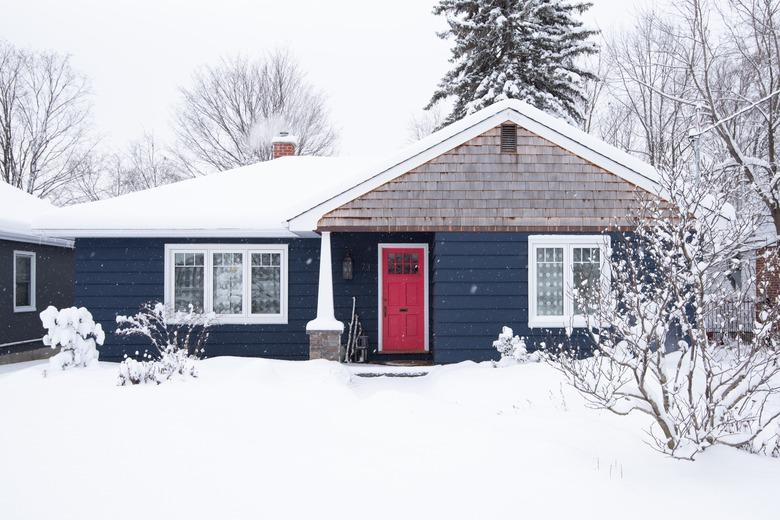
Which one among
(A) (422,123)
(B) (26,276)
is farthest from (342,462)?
(A) (422,123)

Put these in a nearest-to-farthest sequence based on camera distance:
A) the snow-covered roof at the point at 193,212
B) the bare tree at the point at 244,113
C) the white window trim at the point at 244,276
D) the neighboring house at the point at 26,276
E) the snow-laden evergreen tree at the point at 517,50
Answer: the snow-covered roof at the point at 193,212
the white window trim at the point at 244,276
the neighboring house at the point at 26,276
the snow-laden evergreen tree at the point at 517,50
the bare tree at the point at 244,113

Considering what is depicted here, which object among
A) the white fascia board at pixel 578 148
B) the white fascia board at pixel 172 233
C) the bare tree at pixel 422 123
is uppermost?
the bare tree at pixel 422 123

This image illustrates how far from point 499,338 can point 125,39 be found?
53744 millimetres

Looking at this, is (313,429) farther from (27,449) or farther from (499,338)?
(499,338)

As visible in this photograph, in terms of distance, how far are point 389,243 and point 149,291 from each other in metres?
4.81

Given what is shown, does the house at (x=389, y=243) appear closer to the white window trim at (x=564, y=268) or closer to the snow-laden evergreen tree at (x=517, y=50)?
the white window trim at (x=564, y=268)

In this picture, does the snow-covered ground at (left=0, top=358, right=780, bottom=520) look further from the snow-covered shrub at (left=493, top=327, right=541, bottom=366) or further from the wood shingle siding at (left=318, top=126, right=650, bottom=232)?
the wood shingle siding at (left=318, top=126, right=650, bottom=232)

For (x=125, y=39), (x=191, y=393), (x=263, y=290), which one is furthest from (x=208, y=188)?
(x=125, y=39)

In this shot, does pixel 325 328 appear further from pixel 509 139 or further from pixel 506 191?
pixel 509 139

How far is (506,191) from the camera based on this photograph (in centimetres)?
1088

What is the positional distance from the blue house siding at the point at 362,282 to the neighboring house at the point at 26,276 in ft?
22.1

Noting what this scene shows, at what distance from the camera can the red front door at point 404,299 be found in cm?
1268

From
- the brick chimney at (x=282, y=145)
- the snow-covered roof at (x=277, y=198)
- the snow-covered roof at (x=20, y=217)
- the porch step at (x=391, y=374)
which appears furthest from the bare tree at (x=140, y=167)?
the porch step at (x=391, y=374)

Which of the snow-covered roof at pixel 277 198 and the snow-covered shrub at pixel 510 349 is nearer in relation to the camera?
the snow-covered shrub at pixel 510 349
